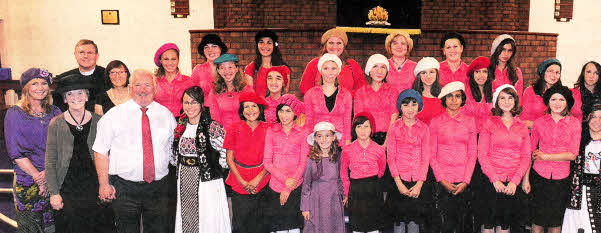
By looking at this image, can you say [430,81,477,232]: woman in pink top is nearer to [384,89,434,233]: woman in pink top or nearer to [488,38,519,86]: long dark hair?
[384,89,434,233]: woman in pink top

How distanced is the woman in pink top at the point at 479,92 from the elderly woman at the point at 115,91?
119 inches

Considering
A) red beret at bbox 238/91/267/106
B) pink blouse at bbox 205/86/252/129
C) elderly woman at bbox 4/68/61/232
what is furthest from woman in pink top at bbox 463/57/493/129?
elderly woman at bbox 4/68/61/232

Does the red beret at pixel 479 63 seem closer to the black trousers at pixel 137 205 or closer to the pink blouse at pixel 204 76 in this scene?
the pink blouse at pixel 204 76

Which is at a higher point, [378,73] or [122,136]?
[378,73]

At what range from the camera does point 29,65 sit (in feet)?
33.4

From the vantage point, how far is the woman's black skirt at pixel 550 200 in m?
3.62

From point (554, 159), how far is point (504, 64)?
3.84 feet

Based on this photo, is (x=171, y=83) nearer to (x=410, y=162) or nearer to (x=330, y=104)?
(x=330, y=104)

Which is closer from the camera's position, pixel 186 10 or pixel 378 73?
pixel 378 73

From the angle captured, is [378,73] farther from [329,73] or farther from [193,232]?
[193,232]

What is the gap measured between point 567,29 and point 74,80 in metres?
10.6

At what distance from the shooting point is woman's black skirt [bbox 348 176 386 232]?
3.52 m

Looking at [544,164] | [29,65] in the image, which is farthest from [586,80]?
[29,65]


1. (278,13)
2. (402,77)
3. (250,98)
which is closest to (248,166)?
(250,98)
